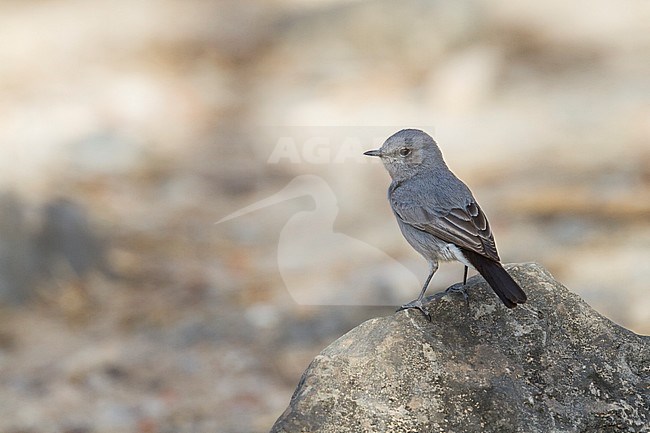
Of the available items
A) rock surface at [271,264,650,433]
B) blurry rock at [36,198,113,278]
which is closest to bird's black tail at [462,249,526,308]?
rock surface at [271,264,650,433]

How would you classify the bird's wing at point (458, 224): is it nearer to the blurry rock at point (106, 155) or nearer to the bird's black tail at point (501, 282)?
the bird's black tail at point (501, 282)

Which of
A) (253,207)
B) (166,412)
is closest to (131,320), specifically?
(166,412)

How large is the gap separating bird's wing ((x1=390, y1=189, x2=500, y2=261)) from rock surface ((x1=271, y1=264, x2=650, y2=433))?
336 millimetres

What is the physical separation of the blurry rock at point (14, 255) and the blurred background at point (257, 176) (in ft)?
0.07

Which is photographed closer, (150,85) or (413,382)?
(413,382)

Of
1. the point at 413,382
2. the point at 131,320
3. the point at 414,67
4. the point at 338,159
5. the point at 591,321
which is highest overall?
the point at 414,67

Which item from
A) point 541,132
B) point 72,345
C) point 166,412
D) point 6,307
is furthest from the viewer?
point 541,132

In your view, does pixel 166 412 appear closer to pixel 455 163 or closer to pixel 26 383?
pixel 26 383

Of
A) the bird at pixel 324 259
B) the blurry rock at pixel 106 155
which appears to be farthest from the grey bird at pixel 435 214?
the blurry rock at pixel 106 155

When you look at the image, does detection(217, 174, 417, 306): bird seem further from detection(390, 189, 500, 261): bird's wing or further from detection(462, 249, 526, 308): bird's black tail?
detection(462, 249, 526, 308): bird's black tail

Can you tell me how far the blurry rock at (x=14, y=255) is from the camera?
859 centimetres

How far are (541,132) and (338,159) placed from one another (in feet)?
8.34

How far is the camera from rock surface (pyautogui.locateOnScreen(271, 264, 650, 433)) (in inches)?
144

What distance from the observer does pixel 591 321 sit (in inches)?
161
